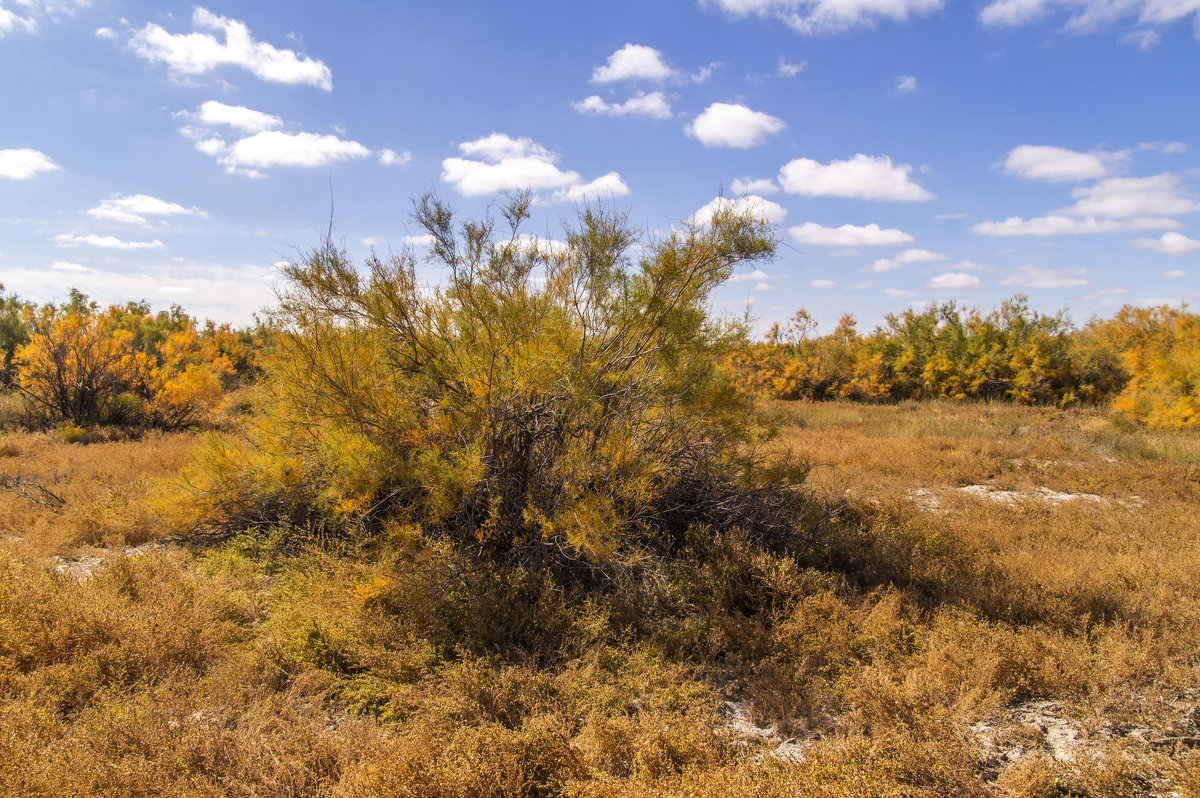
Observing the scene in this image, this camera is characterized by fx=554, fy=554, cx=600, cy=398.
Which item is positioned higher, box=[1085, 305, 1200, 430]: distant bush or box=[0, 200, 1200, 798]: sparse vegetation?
box=[1085, 305, 1200, 430]: distant bush

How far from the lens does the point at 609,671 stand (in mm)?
3896

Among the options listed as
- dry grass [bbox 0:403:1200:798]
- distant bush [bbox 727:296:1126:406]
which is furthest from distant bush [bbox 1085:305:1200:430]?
dry grass [bbox 0:403:1200:798]

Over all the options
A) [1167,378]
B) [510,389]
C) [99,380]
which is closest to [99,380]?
[99,380]

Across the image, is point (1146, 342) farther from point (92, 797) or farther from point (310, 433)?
point (92, 797)

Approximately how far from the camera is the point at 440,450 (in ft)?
15.8

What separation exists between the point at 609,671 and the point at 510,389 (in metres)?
2.42

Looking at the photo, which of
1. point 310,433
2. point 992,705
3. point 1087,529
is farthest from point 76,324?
point 1087,529

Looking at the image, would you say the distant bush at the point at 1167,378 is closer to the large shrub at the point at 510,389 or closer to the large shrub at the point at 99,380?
the large shrub at the point at 510,389

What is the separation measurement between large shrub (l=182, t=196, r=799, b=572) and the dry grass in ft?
1.79

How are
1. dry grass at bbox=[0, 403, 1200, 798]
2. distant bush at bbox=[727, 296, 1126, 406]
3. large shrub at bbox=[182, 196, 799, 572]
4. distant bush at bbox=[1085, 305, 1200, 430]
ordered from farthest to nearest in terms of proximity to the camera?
distant bush at bbox=[727, 296, 1126, 406] < distant bush at bbox=[1085, 305, 1200, 430] < large shrub at bbox=[182, 196, 799, 572] < dry grass at bbox=[0, 403, 1200, 798]

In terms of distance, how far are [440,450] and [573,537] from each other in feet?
4.76

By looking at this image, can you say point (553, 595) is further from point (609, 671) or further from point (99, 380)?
point (99, 380)

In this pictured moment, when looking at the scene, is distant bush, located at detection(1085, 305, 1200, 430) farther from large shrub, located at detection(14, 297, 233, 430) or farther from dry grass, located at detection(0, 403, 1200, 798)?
large shrub, located at detection(14, 297, 233, 430)

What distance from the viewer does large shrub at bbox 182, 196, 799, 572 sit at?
189 inches
